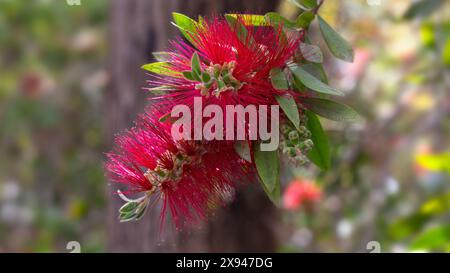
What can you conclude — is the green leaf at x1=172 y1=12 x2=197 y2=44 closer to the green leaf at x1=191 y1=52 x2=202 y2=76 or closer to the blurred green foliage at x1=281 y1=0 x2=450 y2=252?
the green leaf at x1=191 y1=52 x2=202 y2=76

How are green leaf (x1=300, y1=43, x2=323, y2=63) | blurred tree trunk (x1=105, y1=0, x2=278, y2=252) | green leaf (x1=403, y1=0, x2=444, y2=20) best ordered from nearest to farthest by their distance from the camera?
green leaf (x1=300, y1=43, x2=323, y2=63), green leaf (x1=403, y1=0, x2=444, y2=20), blurred tree trunk (x1=105, y1=0, x2=278, y2=252)

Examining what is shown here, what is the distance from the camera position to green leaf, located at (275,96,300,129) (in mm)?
937

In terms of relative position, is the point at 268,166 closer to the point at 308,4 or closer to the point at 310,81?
the point at 310,81

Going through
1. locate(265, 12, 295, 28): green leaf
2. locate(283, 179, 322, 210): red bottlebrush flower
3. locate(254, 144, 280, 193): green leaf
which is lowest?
locate(254, 144, 280, 193): green leaf

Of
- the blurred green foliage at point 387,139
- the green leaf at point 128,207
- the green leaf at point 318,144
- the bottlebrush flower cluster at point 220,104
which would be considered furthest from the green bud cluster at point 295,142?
the blurred green foliage at point 387,139

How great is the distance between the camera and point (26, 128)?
4.22 metres

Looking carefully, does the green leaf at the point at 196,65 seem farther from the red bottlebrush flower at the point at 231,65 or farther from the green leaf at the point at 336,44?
the green leaf at the point at 336,44

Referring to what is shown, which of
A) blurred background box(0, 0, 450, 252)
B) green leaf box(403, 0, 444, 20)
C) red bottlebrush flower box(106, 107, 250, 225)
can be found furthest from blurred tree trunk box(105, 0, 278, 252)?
red bottlebrush flower box(106, 107, 250, 225)

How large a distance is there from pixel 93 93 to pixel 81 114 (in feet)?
1.28

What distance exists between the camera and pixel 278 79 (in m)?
0.97

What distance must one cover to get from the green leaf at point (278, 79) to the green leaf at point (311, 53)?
61 mm

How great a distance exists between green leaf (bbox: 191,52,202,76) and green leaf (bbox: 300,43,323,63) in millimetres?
184

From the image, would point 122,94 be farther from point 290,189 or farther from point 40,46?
point 40,46
